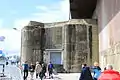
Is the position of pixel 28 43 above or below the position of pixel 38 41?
below

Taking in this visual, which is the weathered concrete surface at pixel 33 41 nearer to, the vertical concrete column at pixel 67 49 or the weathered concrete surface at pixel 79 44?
the vertical concrete column at pixel 67 49

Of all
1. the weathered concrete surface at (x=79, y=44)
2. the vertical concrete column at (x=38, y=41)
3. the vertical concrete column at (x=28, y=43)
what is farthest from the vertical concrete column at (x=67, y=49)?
the vertical concrete column at (x=28, y=43)

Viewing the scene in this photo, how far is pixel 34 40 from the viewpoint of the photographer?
46.1 m

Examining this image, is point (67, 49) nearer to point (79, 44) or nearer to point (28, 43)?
point (79, 44)

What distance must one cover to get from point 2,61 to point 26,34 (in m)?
12.7

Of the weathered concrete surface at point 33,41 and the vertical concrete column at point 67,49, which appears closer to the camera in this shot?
the vertical concrete column at point 67,49

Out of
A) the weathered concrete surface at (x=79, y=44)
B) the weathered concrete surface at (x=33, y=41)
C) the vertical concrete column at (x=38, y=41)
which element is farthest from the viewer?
the weathered concrete surface at (x=33, y=41)

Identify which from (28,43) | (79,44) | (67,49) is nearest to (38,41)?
(28,43)

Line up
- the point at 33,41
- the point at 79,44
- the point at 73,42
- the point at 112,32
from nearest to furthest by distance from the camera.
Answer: the point at 112,32
the point at 79,44
the point at 73,42
the point at 33,41

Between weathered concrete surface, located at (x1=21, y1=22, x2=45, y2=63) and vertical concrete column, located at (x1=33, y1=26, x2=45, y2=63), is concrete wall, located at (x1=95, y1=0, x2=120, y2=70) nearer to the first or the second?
vertical concrete column, located at (x1=33, y1=26, x2=45, y2=63)

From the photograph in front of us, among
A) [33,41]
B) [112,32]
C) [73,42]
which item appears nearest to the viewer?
[112,32]

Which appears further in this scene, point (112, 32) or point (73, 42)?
point (73, 42)

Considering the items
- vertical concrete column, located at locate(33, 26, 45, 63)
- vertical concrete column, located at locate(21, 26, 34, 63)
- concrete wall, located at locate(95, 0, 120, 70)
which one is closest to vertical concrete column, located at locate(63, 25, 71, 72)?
vertical concrete column, located at locate(33, 26, 45, 63)

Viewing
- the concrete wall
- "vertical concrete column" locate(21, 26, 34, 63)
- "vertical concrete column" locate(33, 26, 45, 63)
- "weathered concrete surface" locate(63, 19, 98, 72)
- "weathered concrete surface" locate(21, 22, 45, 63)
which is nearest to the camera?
the concrete wall
